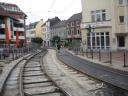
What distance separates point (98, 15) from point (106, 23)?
2228 mm

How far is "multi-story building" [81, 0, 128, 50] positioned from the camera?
4156 centimetres

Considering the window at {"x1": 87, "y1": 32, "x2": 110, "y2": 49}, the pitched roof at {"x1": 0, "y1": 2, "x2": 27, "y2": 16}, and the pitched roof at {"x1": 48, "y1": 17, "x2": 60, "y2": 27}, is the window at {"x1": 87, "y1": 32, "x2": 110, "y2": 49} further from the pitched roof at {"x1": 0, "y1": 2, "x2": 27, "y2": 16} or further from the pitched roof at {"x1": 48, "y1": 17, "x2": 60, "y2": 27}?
the pitched roof at {"x1": 48, "y1": 17, "x2": 60, "y2": 27}

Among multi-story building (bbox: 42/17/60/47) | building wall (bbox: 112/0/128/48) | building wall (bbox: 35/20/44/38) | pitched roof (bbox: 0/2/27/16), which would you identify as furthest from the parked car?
building wall (bbox: 35/20/44/38)

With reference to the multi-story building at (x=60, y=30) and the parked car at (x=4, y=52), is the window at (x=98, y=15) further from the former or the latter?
the multi-story building at (x=60, y=30)

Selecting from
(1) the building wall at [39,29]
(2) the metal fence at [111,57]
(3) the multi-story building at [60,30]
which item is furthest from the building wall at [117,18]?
(1) the building wall at [39,29]

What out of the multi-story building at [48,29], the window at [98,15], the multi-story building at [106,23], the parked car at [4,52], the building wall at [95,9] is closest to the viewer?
the parked car at [4,52]

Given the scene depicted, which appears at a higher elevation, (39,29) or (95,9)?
(39,29)

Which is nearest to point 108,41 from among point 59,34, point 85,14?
point 85,14

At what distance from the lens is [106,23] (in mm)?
43688

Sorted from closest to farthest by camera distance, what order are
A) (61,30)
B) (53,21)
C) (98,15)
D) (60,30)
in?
(98,15), (61,30), (60,30), (53,21)

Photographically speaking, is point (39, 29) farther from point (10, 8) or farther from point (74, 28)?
point (74, 28)

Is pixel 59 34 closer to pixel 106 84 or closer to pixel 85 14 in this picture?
pixel 85 14

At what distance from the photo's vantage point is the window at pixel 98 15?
1752 inches

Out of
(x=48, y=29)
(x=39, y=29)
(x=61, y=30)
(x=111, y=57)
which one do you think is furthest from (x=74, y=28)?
(x=111, y=57)
